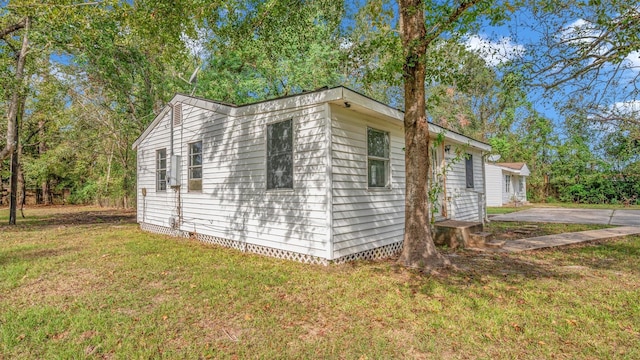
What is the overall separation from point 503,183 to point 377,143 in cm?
1863

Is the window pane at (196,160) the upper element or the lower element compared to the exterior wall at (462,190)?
upper

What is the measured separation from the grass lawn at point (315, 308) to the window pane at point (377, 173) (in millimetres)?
1677

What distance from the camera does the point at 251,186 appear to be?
21.5ft

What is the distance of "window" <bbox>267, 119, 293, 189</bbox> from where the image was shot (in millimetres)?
5895

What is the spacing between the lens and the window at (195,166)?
319 inches

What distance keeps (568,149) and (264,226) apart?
25.3 metres

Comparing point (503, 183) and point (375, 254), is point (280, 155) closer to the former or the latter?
point (375, 254)

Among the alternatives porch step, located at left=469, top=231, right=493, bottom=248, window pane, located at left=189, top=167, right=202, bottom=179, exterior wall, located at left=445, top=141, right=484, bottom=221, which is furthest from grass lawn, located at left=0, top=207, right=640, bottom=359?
exterior wall, located at left=445, top=141, right=484, bottom=221

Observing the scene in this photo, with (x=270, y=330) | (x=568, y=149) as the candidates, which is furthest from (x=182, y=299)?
(x=568, y=149)

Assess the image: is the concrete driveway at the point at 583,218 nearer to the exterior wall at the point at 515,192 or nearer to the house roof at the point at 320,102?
the exterior wall at the point at 515,192

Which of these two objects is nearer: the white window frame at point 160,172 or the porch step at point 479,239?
the porch step at point 479,239

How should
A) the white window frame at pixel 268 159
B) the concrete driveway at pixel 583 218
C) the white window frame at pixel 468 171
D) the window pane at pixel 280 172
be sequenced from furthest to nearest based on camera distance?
the concrete driveway at pixel 583 218 → the white window frame at pixel 468 171 → the window pane at pixel 280 172 → the white window frame at pixel 268 159

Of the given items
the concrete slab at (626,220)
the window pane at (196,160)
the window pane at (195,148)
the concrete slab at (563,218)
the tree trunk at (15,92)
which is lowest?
the concrete slab at (563,218)

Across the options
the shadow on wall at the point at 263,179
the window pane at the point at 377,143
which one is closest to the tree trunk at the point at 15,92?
the shadow on wall at the point at 263,179
